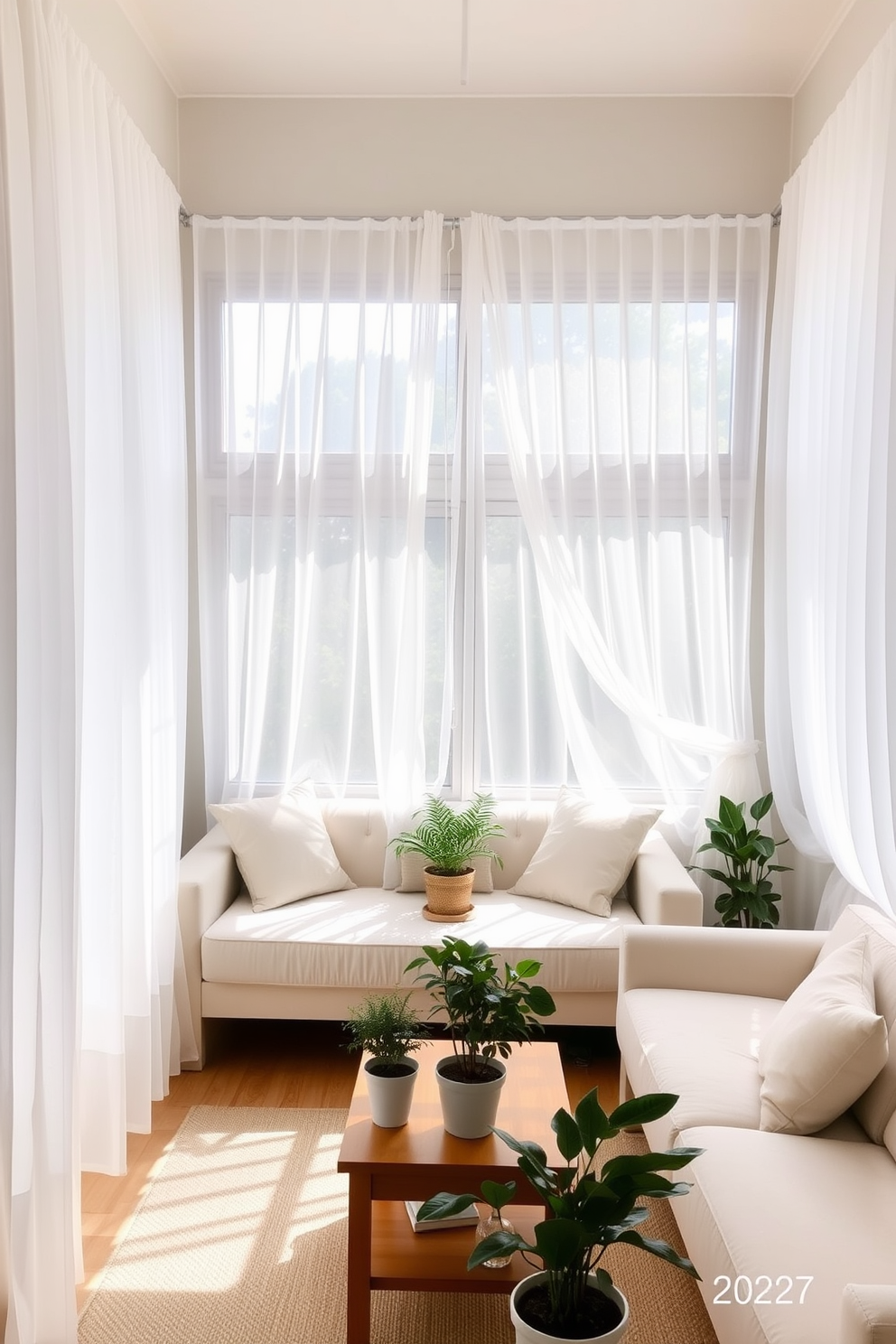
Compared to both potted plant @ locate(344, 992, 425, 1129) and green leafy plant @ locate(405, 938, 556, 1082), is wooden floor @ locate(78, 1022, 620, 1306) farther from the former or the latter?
green leafy plant @ locate(405, 938, 556, 1082)

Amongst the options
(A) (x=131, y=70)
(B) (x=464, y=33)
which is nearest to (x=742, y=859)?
(B) (x=464, y=33)

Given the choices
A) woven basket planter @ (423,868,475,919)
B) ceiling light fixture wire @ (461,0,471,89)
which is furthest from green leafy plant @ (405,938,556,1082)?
ceiling light fixture wire @ (461,0,471,89)

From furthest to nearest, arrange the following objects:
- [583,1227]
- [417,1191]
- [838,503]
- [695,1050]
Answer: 1. [838,503]
2. [695,1050]
3. [417,1191]
4. [583,1227]

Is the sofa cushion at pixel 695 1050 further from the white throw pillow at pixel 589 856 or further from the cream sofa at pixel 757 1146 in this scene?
the white throw pillow at pixel 589 856

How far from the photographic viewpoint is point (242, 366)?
3.90 m

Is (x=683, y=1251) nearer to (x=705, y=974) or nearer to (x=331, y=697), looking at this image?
(x=705, y=974)

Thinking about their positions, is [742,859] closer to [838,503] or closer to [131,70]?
[838,503]

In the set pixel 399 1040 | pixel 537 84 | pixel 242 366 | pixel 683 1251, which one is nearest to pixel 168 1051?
pixel 399 1040

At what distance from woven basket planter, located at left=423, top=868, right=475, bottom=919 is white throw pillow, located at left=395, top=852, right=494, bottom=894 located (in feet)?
0.75

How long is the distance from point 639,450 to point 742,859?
1.49 meters

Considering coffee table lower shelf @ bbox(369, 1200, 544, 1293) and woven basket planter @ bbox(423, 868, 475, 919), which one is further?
woven basket planter @ bbox(423, 868, 475, 919)

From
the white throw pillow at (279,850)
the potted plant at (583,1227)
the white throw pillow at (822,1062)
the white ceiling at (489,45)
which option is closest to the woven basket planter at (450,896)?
the white throw pillow at (279,850)

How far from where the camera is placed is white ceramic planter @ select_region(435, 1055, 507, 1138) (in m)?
2.11

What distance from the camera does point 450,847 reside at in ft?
11.6
